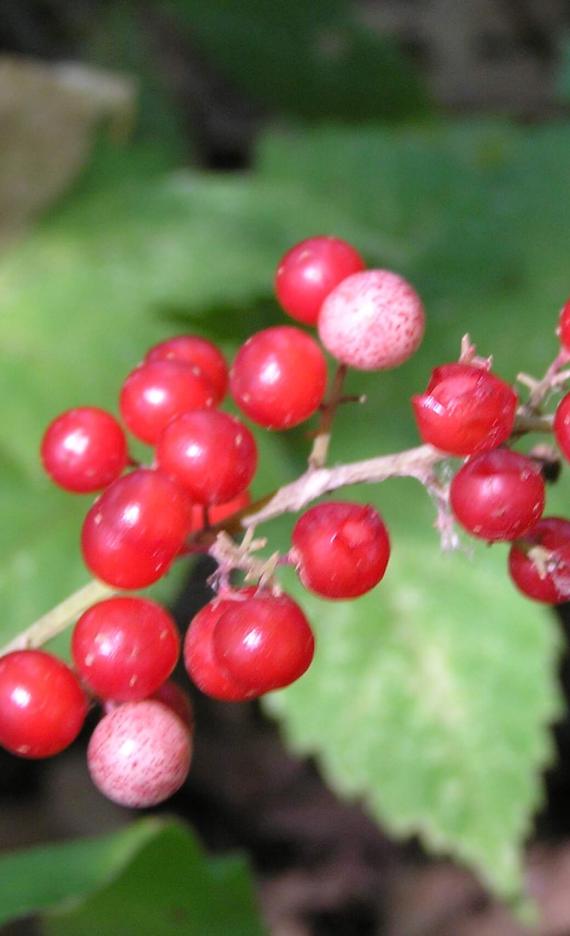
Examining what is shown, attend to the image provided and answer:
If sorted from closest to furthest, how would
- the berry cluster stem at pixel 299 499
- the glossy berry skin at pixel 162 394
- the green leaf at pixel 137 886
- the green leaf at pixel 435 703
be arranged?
the berry cluster stem at pixel 299 499
the glossy berry skin at pixel 162 394
the green leaf at pixel 137 886
the green leaf at pixel 435 703

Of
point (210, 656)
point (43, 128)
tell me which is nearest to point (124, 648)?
point (210, 656)

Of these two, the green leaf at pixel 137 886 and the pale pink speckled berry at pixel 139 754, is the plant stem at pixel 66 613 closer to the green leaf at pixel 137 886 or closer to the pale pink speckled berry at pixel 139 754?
the pale pink speckled berry at pixel 139 754

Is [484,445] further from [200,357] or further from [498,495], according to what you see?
[200,357]

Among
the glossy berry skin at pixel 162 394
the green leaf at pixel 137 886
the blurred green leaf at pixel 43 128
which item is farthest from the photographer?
the blurred green leaf at pixel 43 128

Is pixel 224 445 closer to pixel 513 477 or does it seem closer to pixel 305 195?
pixel 513 477

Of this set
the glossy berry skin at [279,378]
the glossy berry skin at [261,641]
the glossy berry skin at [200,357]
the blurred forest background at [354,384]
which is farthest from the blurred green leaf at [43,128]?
the glossy berry skin at [261,641]

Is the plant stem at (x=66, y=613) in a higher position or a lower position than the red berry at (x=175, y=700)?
higher
